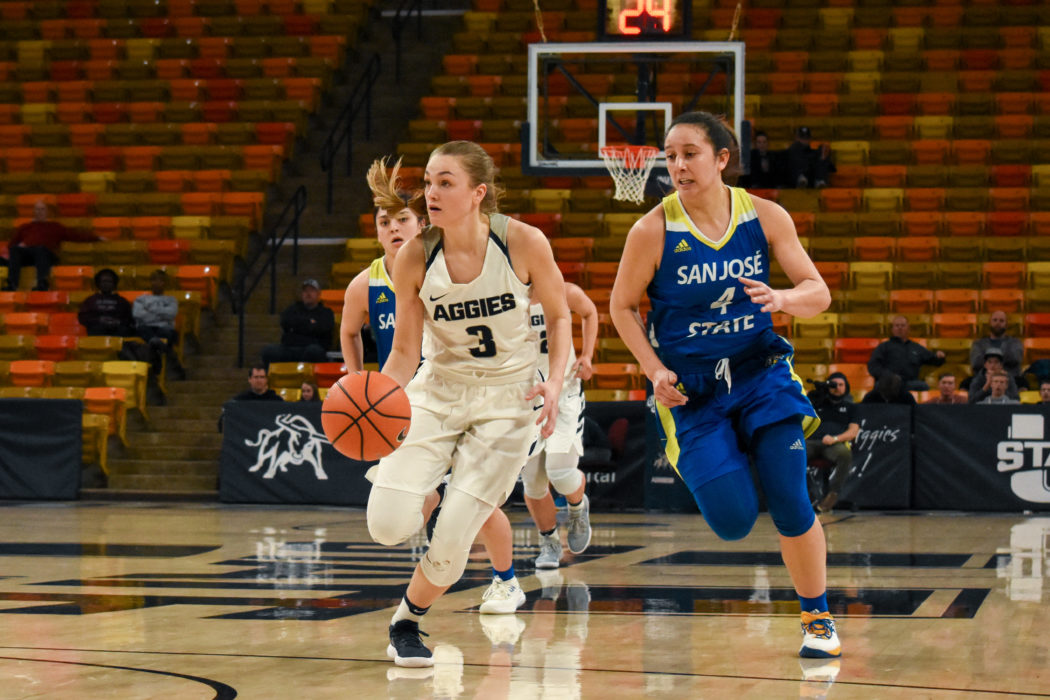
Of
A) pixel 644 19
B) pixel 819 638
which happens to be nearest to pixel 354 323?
pixel 819 638

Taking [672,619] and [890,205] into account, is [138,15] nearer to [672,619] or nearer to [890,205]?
[890,205]

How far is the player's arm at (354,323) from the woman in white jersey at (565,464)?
1413 mm

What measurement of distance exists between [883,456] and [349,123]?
938cm

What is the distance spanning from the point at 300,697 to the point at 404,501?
859 millimetres

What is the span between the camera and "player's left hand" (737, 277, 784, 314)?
4.65 m

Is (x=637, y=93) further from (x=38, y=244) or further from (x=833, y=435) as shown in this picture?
(x=38, y=244)

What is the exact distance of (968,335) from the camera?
1603 centimetres

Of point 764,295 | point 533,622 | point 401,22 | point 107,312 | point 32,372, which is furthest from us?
point 401,22

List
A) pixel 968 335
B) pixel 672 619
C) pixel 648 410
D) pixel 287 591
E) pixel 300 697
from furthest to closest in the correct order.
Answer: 1. pixel 968 335
2. pixel 648 410
3. pixel 287 591
4. pixel 672 619
5. pixel 300 697

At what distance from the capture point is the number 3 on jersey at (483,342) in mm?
5117

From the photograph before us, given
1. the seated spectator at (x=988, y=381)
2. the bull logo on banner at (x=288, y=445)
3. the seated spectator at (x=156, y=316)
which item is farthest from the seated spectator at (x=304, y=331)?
the seated spectator at (x=988, y=381)

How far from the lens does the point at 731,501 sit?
511 cm

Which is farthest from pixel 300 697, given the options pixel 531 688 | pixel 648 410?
pixel 648 410

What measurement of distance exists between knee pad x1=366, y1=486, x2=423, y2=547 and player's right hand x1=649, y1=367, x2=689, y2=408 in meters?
0.92
